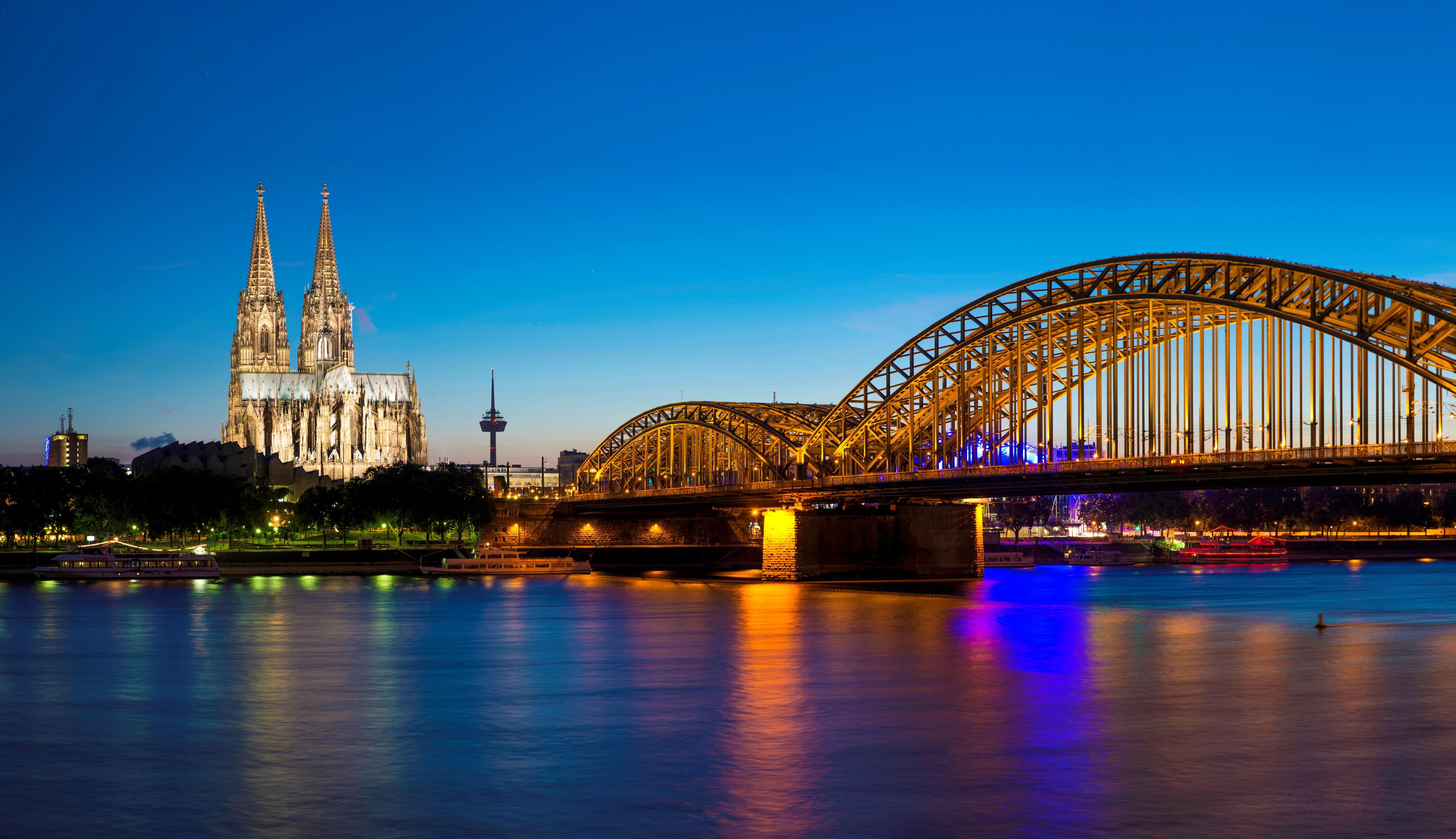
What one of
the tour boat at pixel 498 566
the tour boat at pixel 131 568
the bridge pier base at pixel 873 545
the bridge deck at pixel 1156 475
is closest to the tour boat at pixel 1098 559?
the tour boat at pixel 498 566

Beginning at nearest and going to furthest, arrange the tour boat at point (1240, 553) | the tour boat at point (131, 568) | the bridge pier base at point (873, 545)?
the bridge pier base at point (873, 545)
the tour boat at point (131, 568)
the tour boat at point (1240, 553)

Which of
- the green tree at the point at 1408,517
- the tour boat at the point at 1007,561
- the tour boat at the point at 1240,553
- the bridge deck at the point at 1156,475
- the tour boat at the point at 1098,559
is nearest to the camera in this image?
the bridge deck at the point at 1156,475

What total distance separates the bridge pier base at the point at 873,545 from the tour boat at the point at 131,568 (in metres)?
44.5

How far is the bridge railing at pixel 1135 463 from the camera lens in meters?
56.5

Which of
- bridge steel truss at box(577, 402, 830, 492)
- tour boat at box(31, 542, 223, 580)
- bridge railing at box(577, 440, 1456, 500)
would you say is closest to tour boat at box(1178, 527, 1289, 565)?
bridge steel truss at box(577, 402, 830, 492)

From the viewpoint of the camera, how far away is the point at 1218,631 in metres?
62.8

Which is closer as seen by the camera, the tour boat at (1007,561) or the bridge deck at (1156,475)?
the bridge deck at (1156,475)

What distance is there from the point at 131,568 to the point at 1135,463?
79470 mm

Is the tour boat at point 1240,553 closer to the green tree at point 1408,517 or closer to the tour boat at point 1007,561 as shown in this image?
the tour boat at point 1007,561

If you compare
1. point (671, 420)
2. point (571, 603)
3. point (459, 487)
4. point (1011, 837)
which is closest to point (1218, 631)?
point (571, 603)

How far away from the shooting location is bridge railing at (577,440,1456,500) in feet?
185

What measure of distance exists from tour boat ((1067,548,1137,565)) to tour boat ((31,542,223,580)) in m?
83.6

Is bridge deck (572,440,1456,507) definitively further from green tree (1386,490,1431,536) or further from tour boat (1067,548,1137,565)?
green tree (1386,490,1431,536)

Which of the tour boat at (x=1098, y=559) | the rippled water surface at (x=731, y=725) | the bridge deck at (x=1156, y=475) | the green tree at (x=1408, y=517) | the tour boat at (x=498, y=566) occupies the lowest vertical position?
the tour boat at (x=1098, y=559)
